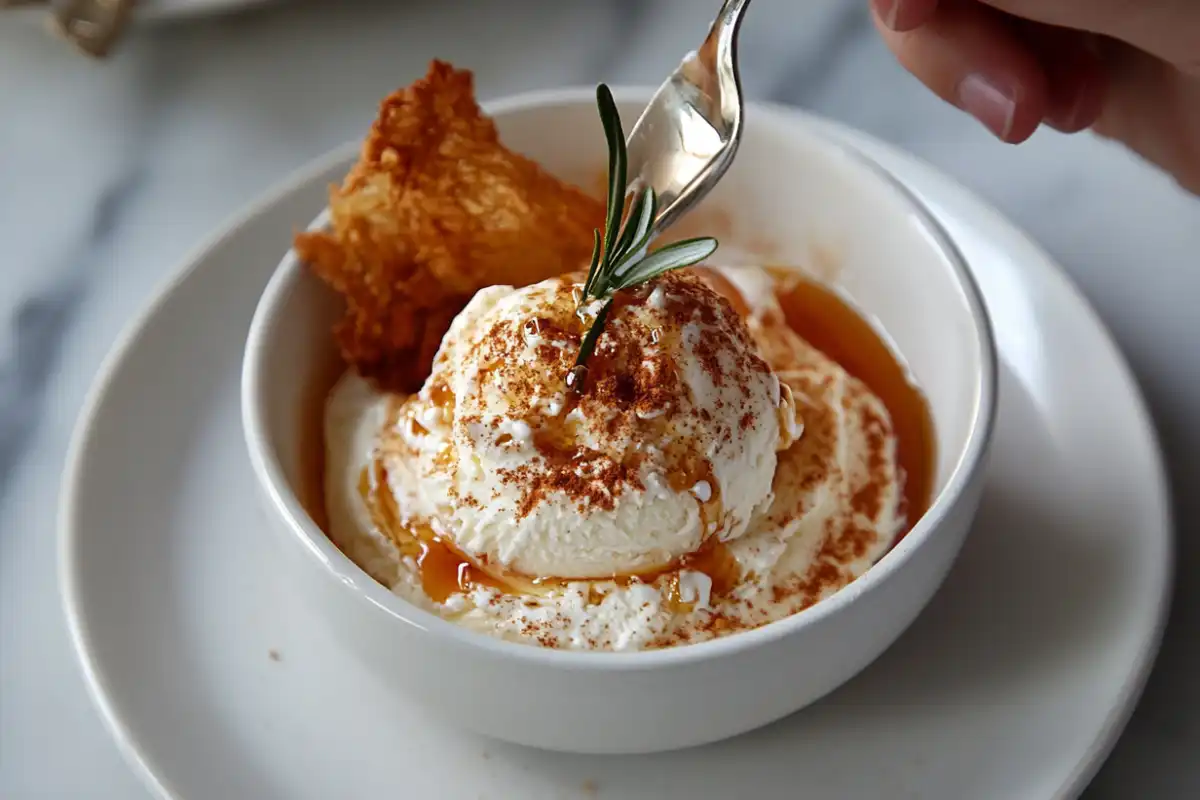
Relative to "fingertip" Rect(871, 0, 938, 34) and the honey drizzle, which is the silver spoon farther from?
the honey drizzle

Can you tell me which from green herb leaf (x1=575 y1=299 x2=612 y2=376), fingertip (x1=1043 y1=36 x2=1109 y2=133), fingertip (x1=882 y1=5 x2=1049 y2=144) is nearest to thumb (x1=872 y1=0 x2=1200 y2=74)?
fingertip (x1=882 y1=5 x2=1049 y2=144)

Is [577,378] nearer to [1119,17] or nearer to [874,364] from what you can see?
[874,364]

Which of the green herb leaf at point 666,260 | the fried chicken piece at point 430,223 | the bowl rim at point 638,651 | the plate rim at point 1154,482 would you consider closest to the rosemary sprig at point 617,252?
the green herb leaf at point 666,260

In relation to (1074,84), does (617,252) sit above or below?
below

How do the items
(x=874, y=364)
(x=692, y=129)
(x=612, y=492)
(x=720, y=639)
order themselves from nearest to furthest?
(x=720, y=639) < (x=612, y=492) < (x=692, y=129) < (x=874, y=364)

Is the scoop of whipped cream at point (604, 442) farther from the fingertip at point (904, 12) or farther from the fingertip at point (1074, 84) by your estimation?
the fingertip at point (1074, 84)

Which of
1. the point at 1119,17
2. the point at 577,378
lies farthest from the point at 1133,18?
the point at 577,378

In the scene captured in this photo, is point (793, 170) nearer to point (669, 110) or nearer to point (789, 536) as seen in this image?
point (669, 110)
